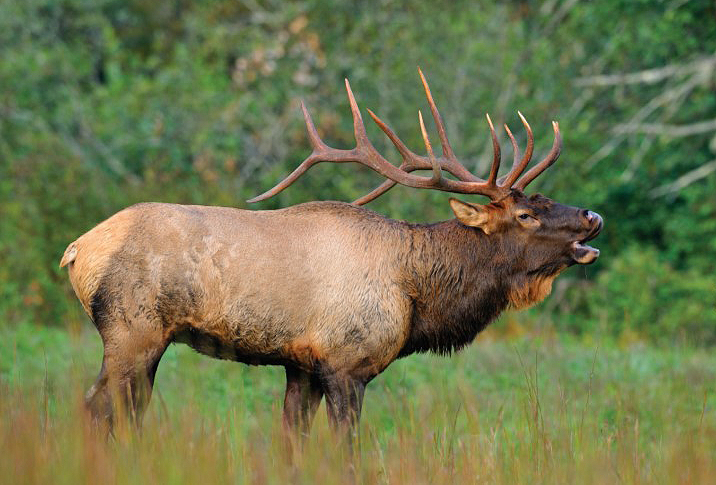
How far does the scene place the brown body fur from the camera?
17.0 ft

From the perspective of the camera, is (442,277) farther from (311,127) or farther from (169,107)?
(169,107)

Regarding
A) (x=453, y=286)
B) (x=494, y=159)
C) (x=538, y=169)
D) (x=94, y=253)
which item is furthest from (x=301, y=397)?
(x=538, y=169)

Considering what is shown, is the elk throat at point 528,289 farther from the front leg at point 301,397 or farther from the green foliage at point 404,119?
the green foliage at point 404,119

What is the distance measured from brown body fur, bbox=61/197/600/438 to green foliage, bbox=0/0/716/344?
7.73 meters

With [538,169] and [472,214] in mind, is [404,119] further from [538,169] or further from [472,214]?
[472,214]

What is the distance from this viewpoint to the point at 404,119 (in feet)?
50.1

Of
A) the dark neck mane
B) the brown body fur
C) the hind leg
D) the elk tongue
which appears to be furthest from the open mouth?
the hind leg

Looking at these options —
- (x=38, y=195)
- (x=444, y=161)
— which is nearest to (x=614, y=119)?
(x=38, y=195)

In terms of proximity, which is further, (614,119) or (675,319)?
(614,119)

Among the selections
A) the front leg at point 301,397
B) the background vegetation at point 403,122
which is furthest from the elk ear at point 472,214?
the background vegetation at point 403,122

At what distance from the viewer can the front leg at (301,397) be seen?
18.7 ft

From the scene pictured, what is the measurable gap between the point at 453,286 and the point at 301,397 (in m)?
1.05

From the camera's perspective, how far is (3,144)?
1581cm

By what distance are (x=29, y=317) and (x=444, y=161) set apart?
7.10 metres
